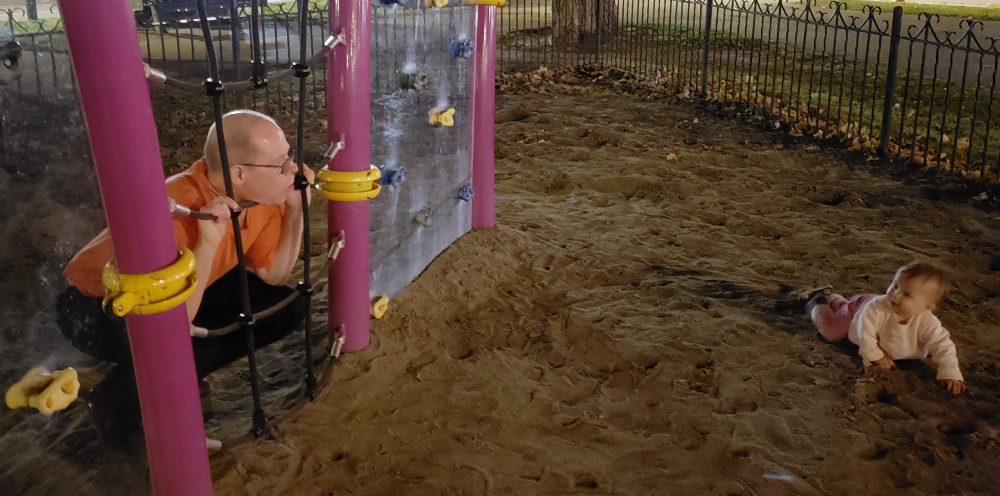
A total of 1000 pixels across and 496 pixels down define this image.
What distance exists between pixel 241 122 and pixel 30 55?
482cm

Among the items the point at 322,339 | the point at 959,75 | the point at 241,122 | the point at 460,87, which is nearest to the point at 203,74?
the point at 460,87

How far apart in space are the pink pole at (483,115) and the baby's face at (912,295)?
2.35 m

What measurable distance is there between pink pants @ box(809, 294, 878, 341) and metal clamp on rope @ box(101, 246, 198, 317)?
278cm

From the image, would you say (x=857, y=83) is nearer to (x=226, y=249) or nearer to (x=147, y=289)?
(x=226, y=249)

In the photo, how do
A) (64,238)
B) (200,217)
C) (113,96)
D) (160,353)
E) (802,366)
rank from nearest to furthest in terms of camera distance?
(113,96) → (160,353) → (200,217) → (64,238) → (802,366)

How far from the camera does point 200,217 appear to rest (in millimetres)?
2219

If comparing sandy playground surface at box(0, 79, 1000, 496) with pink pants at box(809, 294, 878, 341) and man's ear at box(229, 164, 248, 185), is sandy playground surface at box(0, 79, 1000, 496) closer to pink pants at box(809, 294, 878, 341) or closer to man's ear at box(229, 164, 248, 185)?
pink pants at box(809, 294, 878, 341)

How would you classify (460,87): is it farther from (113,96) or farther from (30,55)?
(30,55)

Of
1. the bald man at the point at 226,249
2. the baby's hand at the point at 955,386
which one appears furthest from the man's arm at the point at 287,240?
the baby's hand at the point at 955,386

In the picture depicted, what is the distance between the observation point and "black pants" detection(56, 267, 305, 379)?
2242 mm

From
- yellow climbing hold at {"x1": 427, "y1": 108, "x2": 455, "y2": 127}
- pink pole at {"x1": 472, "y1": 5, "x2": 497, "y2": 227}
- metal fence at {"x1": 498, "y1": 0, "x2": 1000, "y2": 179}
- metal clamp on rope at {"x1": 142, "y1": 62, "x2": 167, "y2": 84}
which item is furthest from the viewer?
metal fence at {"x1": 498, "y1": 0, "x2": 1000, "y2": 179}

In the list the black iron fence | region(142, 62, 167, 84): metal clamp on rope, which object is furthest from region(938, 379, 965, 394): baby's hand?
region(142, 62, 167, 84): metal clamp on rope

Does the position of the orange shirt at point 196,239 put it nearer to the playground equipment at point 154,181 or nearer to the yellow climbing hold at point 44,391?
the playground equipment at point 154,181

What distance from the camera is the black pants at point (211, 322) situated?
224cm
